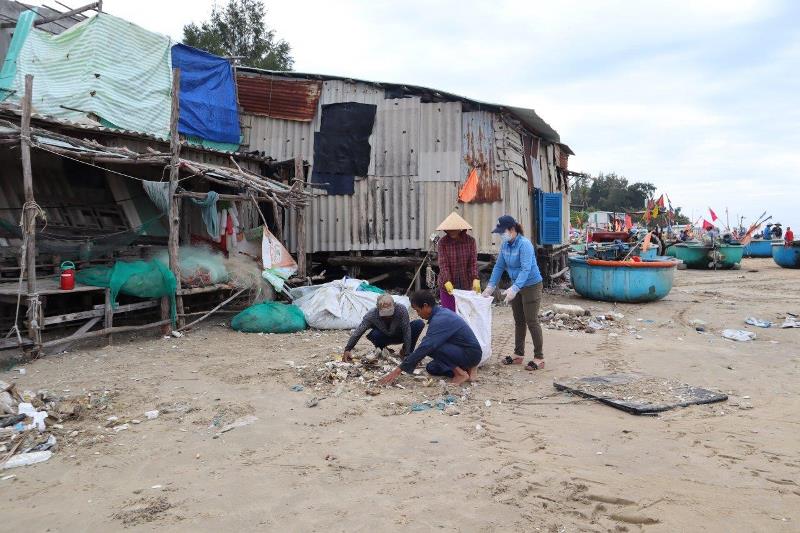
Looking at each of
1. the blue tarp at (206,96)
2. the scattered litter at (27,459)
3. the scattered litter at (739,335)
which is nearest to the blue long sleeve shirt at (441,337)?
the scattered litter at (27,459)

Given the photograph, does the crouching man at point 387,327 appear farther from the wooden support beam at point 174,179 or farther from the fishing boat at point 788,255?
the fishing boat at point 788,255

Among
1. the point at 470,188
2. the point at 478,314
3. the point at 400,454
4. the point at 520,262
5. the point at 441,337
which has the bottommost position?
the point at 400,454

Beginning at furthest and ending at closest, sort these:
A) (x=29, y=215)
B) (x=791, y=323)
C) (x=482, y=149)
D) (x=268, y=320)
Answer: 1. (x=482, y=149)
2. (x=791, y=323)
3. (x=268, y=320)
4. (x=29, y=215)

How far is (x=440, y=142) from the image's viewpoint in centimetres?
1113

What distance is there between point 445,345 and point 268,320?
3.83m

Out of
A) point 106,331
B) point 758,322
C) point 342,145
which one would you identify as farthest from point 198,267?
point 758,322

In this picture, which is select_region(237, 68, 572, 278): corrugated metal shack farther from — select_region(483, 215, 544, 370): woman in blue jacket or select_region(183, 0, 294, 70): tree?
select_region(183, 0, 294, 70): tree

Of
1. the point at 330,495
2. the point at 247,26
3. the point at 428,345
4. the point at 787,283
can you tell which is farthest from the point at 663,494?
the point at 247,26

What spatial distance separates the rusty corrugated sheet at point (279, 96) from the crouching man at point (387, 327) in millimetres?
7434

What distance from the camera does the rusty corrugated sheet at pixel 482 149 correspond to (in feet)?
36.0

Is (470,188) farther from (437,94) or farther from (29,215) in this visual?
(29,215)

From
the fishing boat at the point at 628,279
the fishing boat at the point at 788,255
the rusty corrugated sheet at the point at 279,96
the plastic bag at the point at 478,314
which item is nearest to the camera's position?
the plastic bag at the point at 478,314

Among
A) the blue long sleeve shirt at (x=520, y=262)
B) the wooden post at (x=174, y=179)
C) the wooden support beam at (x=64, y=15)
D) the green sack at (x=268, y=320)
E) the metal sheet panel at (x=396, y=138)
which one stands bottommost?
the green sack at (x=268, y=320)

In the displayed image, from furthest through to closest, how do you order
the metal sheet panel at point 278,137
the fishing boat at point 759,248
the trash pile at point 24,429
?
the fishing boat at point 759,248 → the metal sheet panel at point 278,137 → the trash pile at point 24,429
